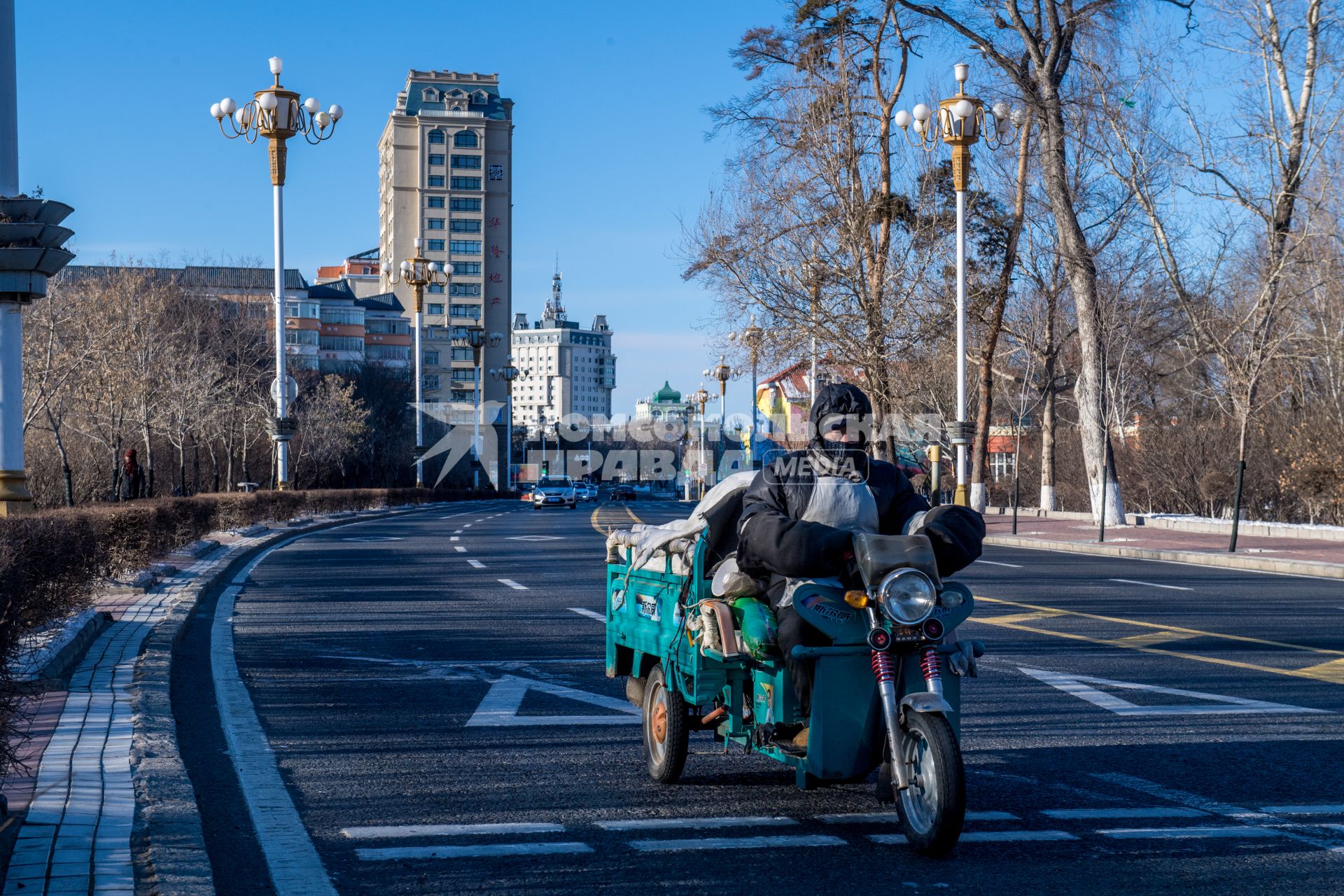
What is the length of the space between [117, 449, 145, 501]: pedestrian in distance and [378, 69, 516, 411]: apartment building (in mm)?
100373

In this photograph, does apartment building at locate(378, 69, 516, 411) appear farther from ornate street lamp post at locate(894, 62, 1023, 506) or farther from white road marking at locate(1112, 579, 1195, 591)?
white road marking at locate(1112, 579, 1195, 591)

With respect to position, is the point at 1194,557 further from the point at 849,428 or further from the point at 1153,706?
the point at 849,428

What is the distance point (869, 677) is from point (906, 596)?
42cm

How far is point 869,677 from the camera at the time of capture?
5.43 meters

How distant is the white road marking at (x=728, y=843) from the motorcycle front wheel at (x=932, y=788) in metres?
0.35

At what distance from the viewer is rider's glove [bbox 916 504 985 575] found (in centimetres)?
545

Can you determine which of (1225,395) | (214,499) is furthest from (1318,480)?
(214,499)

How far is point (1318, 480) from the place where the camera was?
31.4 m

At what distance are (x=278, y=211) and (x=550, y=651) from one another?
29007 millimetres

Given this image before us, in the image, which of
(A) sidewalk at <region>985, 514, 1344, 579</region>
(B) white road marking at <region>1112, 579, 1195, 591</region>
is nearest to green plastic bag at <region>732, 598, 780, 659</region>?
(B) white road marking at <region>1112, 579, 1195, 591</region>

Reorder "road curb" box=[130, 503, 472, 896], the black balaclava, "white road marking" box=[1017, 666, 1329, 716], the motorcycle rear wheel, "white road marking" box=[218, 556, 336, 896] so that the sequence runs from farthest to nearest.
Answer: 1. "white road marking" box=[1017, 666, 1329, 716]
2. the motorcycle rear wheel
3. the black balaclava
4. "white road marking" box=[218, 556, 336, 896]
5. "road curb" box=[130, 503, 472, 896]

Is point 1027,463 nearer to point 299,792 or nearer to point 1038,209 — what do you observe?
point 1038,209

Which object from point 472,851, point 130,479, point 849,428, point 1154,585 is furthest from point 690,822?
point 130,479

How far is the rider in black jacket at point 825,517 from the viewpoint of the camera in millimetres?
5422
